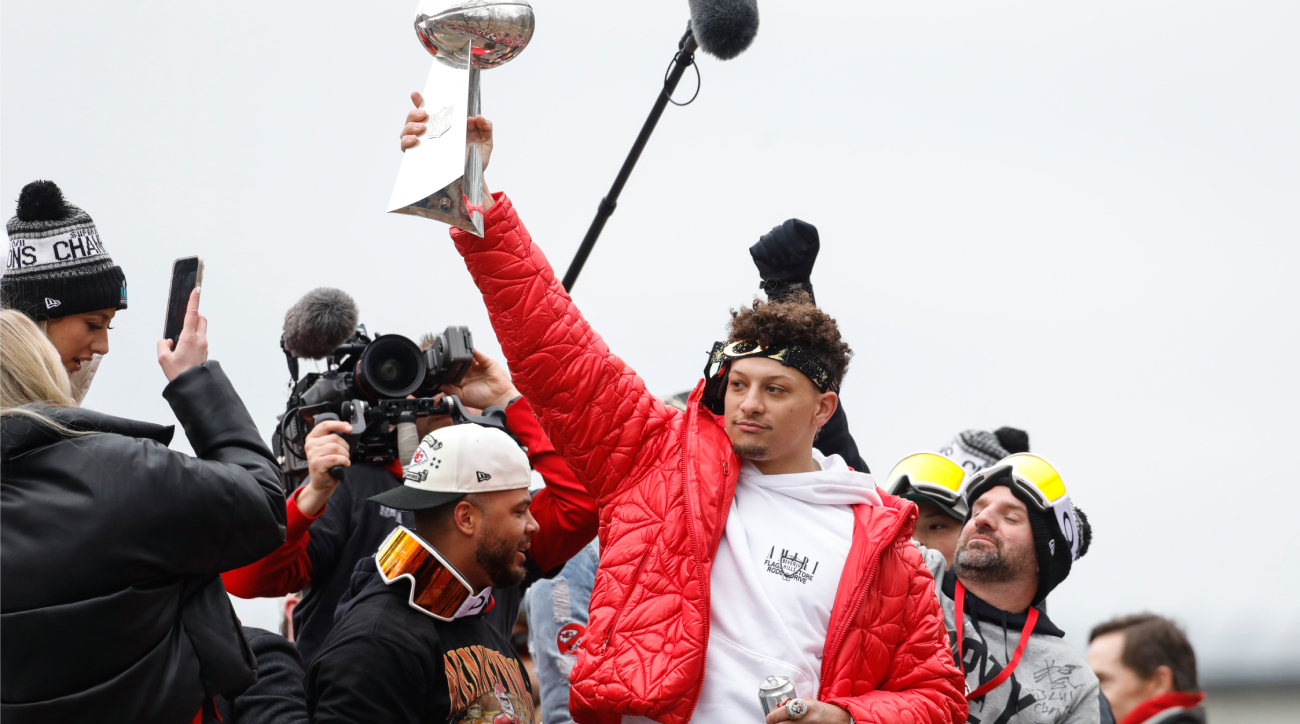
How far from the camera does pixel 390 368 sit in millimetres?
3822

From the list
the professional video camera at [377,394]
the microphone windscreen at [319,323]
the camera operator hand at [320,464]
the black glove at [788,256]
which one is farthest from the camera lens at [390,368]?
the black glove at [788,256]

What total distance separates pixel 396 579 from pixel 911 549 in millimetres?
1298

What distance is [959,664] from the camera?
3.66 meters

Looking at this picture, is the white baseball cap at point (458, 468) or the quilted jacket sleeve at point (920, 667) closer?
the quilted jacket sleeve at point (920, 667)

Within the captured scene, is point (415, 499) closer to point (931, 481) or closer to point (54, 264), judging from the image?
point (54, 264)

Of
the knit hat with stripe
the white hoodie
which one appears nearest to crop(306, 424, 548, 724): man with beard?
the white hoodie

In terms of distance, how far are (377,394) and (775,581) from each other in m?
1.49

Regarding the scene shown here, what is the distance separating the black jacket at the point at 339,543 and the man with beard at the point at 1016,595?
1748 mm

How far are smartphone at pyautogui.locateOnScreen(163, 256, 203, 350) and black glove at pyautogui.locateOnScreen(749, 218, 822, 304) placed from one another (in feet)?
5.34

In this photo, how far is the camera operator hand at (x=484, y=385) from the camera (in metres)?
4.16

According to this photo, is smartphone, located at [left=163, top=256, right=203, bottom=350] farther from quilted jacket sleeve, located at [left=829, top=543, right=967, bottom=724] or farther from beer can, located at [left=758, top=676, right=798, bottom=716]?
quilted jacket sleeve, located at [left=829, top=543, right=967, bottom=724]

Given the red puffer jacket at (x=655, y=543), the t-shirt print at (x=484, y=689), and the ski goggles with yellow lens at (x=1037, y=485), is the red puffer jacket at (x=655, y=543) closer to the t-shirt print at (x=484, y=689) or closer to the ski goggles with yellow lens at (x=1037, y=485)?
the t-shirt print at (x=484, y=689)

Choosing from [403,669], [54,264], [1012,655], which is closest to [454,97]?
[54,264]

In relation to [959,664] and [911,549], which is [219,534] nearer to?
[911,549]
